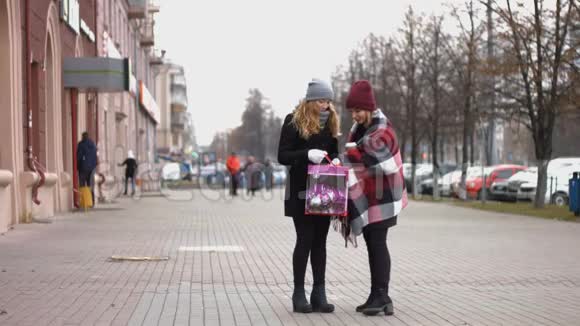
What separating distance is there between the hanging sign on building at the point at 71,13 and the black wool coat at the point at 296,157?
16269 mm

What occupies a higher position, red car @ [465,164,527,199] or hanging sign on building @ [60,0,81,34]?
hanging sign on building @ [60,0,81,34]

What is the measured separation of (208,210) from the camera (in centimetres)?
2562

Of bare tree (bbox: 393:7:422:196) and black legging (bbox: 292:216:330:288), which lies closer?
black legging (bbox: 292:216:330:288)

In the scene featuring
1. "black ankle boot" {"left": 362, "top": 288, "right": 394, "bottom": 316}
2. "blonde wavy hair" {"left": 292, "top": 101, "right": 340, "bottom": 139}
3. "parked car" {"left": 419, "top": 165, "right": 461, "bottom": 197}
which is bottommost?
"parked car" {"left": 419, "top": 165, "right": 461, "bottom": 197}

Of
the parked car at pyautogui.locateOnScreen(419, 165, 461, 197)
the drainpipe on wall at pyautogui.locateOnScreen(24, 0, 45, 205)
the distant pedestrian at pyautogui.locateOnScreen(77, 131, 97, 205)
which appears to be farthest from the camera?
the parked car at pyautogui.locateOnScreen(419, 165, 461, 197)

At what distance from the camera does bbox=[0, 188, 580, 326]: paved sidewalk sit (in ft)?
24.6

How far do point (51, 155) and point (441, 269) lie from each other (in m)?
12.8

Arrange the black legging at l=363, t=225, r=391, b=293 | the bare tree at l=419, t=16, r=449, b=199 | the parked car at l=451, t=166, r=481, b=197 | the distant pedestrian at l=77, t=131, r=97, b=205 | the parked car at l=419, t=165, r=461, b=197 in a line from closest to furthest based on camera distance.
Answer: the black legging at l=363, t=225, r=391, b=293
the distant pedestrian at l=77, t=131, r=97, b=205
the parked car at l=451, t=166, r=481, b=197
the bare tree at l=419, t=16, r=449, b=199
the parked car at l=419, t=165, r=461, b=197

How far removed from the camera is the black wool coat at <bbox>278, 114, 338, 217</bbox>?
25.0ft

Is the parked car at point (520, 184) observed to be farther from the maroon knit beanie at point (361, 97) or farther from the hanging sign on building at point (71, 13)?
the maroon knit beanie at point (361, 97)

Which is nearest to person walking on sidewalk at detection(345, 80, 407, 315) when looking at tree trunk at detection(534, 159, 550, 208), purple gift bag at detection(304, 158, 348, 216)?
purple gift bag at detection(304, 158, 348, 216)

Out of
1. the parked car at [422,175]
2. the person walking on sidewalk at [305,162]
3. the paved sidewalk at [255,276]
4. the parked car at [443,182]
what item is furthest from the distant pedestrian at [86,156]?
the parked car at [422,175]

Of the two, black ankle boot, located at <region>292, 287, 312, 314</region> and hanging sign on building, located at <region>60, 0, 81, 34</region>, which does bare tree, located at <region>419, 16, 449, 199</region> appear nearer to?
hanging sign on building, located at <region>60, 0, 81, 34</region>

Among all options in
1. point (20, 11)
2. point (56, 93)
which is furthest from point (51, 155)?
point (20, 11)
